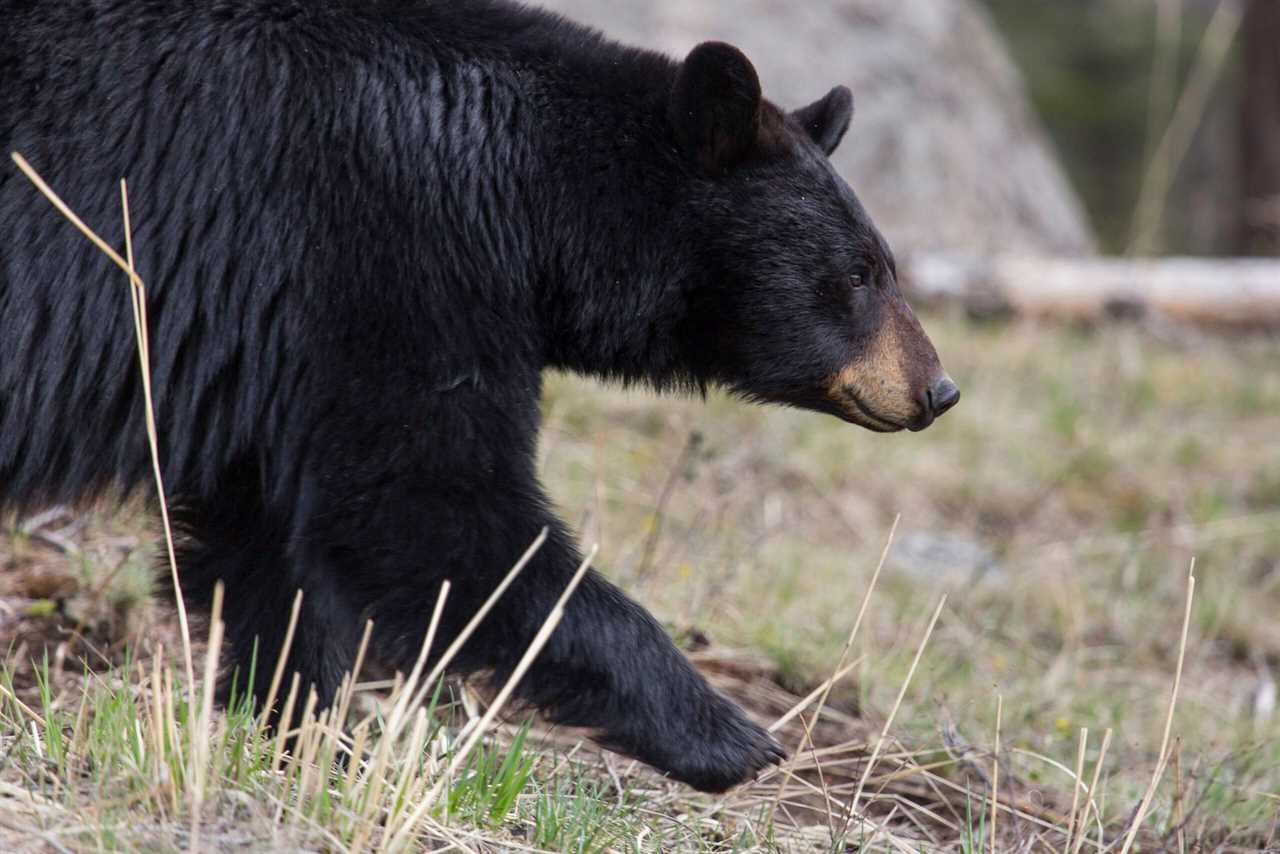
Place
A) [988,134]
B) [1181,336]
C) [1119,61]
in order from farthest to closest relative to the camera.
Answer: [1119,61] < [988,134] < [1181,336]

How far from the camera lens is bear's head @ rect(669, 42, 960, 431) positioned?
9.80ft

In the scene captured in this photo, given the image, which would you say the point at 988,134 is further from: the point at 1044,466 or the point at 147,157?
the point at 147,157

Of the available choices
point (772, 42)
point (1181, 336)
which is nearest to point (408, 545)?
point (1181, 336)

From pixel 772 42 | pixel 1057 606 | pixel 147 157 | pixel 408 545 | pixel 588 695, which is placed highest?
pixel 772 42

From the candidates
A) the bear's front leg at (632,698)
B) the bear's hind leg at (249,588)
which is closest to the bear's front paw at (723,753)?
the bear's front leg at (632,698)

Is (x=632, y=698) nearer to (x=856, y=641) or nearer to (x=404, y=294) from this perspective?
(x=404, y=294)

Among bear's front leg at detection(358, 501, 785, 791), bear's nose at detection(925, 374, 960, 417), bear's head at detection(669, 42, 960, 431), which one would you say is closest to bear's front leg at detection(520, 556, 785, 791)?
bear's front leg at detection(358, 501, 785, 791)

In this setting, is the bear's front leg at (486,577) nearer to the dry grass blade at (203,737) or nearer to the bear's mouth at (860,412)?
the dry grass blade at (203,737)

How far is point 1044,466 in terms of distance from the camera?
6641 millimetres

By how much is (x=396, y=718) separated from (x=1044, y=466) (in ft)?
16.3

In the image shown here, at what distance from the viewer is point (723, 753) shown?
2.55 meters

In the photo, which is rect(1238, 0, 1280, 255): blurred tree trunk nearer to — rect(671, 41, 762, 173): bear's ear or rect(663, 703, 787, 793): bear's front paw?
rect(671, 41, 762, 173): bear's ear

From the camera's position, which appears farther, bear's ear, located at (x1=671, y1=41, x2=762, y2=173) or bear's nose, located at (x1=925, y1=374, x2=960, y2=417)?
bear's nose, located at (x1=925, y1=374, x2=960, y2=417)

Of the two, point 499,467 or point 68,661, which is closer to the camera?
point 499,467
